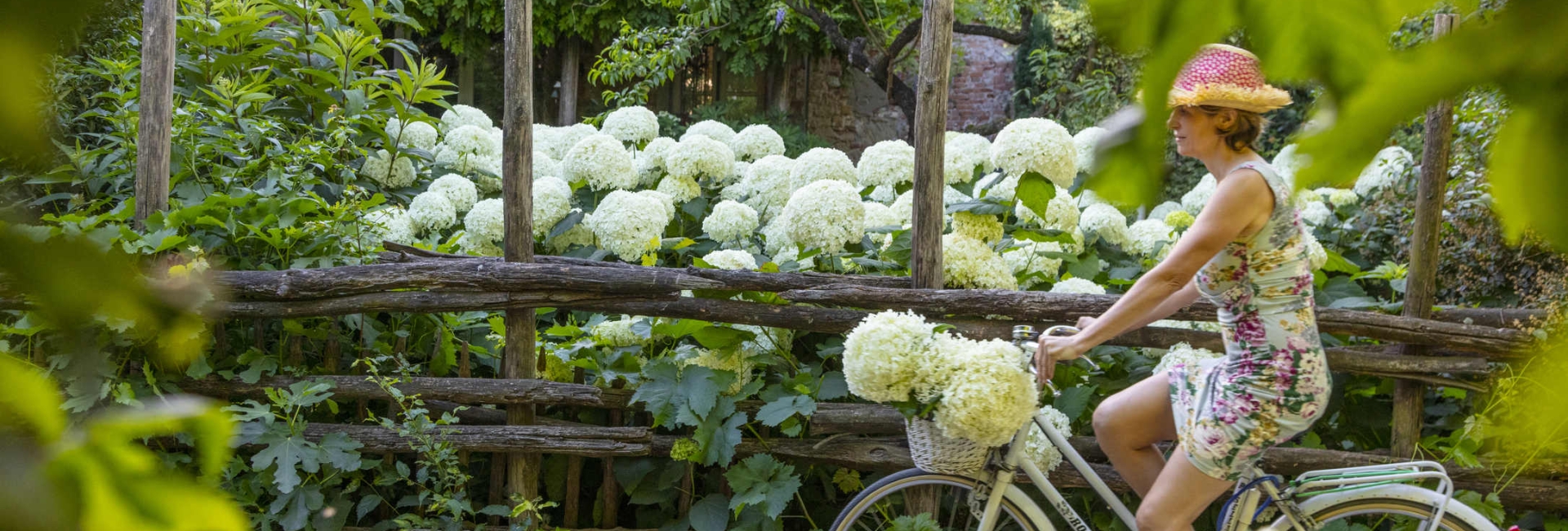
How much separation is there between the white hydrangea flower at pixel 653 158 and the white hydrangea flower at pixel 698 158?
57mm

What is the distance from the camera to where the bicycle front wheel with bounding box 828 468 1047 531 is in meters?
2.25

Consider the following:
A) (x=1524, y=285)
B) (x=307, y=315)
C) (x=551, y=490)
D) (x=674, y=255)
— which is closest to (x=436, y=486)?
(x=551, y=490)

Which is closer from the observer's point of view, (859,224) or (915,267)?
(915,267)

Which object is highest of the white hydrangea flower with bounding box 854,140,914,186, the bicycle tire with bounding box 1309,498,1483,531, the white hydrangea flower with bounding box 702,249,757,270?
the white hydrangea flower with bounding box 854,140,914,186

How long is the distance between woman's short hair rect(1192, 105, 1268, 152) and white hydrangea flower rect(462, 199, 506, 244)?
230 centimetres

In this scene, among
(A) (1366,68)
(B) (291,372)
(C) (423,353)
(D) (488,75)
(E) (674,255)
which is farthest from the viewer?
(D) (488,75)

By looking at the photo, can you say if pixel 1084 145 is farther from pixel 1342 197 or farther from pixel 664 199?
pixel 664 199

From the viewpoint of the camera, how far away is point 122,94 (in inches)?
114

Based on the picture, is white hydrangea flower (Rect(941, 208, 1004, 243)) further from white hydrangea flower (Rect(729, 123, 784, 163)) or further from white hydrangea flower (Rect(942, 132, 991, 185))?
white hydrangea flower (Rect(729, 123, 784, 163))

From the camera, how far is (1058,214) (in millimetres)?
3053

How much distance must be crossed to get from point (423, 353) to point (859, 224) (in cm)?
134

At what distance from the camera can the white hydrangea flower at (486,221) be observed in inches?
134

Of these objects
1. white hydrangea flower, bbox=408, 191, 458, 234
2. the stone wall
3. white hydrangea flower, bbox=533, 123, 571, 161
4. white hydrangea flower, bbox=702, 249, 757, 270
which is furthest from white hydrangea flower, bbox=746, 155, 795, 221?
the stone wall

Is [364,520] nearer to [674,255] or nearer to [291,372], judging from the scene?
[291,372]
